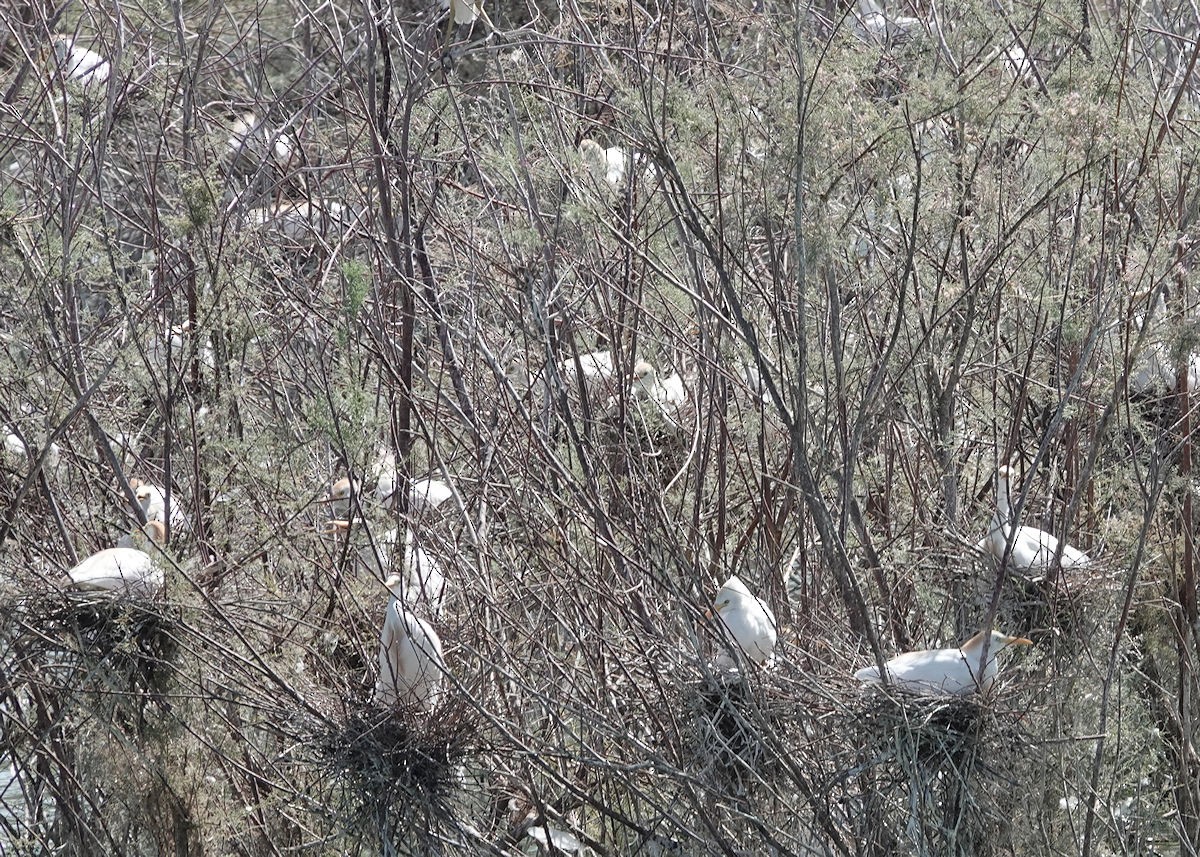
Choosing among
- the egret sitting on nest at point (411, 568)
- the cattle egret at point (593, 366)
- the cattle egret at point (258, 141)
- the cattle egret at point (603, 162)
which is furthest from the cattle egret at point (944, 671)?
the cattle egret at point (258, 141)

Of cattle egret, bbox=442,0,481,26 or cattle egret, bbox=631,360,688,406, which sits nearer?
cattle egret, bbox=442,0,481,26

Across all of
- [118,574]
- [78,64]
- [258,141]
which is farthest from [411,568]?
[78,64]

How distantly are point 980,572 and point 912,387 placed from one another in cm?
62

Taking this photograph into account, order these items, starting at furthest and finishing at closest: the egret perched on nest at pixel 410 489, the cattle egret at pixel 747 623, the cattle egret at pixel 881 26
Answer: the cattle egret at pixel 881 26
the egret perched on nest at pixel 410 489
the cattle egret at pixel 747 623

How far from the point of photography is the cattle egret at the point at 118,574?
3.53 m

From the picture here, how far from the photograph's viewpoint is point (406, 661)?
11.0 ft

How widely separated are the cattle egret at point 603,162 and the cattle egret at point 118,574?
1.40 metres

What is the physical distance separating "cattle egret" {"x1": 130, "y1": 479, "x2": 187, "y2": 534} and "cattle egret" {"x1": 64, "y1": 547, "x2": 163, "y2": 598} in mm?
411

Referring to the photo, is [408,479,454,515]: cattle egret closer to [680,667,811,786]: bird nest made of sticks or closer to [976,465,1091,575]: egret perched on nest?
[680,667,811,786]: bird nest made of sticks

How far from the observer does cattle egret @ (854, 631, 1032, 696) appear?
315cm

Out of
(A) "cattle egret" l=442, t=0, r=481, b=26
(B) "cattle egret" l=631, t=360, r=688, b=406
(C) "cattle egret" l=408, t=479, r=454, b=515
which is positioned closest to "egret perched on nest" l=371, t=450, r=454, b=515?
(C) "cattle egret" l=408, t=479, r=454, b=515


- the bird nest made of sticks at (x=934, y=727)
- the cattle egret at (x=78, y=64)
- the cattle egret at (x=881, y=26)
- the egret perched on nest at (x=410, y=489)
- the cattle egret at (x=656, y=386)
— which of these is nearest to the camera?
the bird nest made of sticks at (x=934, y=727)

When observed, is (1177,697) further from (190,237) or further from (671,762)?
(190,237)

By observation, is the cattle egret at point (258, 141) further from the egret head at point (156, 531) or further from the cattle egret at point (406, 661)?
the cattle egret at point (406, 661)
